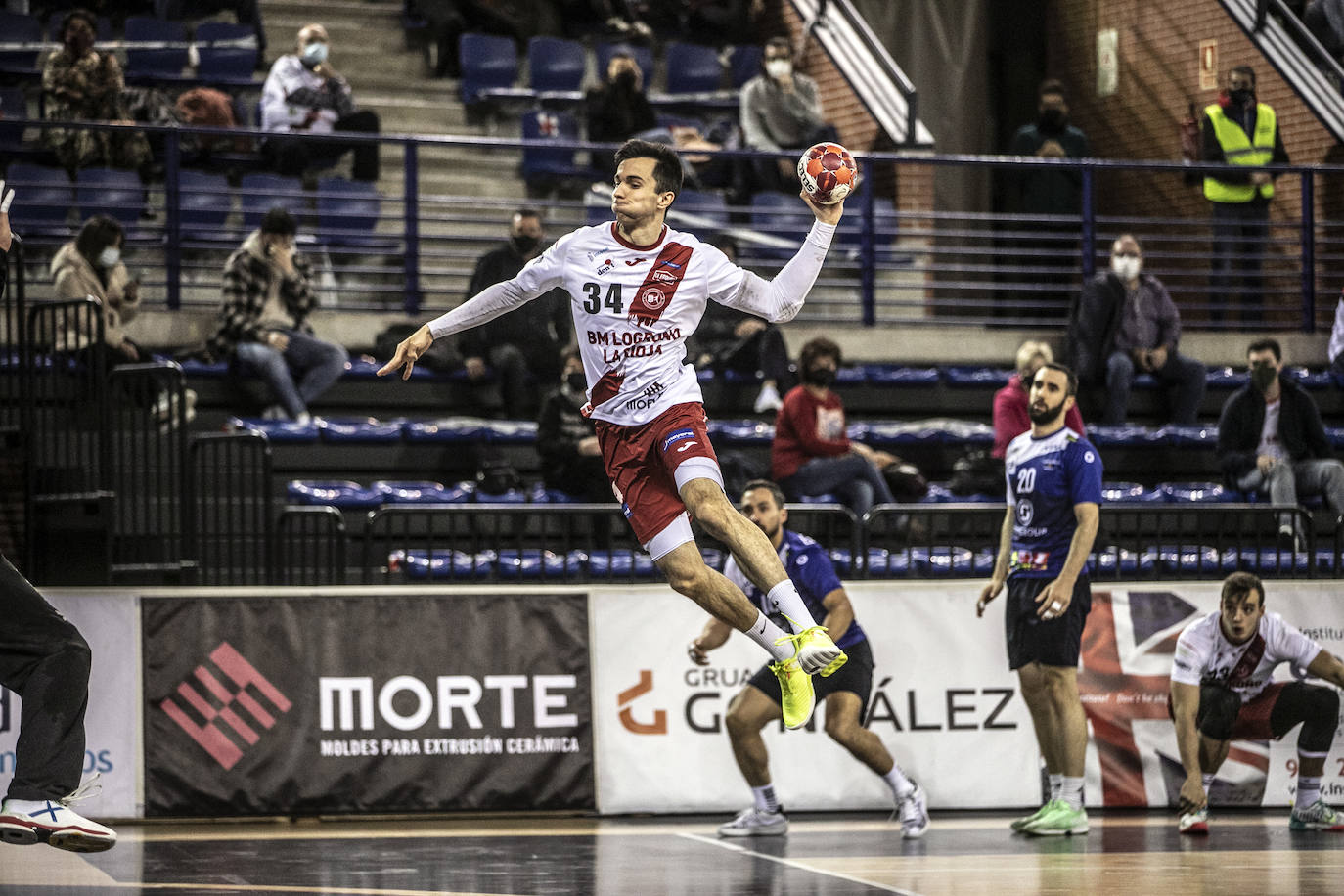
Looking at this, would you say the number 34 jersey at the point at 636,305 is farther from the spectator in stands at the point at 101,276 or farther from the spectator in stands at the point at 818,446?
the spectator in stands at the point at 101,276

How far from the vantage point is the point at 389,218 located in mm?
14406

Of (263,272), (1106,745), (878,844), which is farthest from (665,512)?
(263,272)

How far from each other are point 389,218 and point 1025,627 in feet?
22.4

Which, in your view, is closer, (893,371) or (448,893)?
(448,893)

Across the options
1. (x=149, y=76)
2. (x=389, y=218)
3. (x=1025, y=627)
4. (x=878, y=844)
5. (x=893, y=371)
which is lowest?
(x=878, y=844)

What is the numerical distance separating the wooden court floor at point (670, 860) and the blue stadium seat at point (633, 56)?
972 centimetres

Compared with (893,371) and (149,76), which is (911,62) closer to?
(893,371)

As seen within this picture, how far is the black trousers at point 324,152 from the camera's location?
15312 millimetres

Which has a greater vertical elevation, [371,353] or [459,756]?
[371,353]

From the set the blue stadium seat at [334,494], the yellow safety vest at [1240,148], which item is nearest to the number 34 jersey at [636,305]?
the blue stadium seat at [334,494]

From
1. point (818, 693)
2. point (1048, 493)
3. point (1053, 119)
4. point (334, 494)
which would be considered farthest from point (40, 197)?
point (1053, 119)

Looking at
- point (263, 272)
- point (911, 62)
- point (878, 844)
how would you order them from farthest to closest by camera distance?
point (911, 62), point (263, 272), point (878, 844)

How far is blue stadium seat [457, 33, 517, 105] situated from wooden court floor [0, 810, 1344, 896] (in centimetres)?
912

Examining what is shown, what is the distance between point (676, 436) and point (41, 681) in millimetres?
2563
